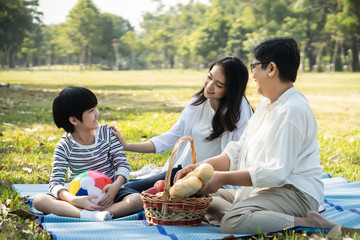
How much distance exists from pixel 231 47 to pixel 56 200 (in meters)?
63.9

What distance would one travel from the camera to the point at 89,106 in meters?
3.48

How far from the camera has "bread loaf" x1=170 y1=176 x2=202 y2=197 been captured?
2700 millimetres

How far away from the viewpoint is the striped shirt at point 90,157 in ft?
11.3

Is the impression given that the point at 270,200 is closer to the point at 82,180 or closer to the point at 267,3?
the point at 82,180

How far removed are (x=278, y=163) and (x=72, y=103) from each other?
1635 mm

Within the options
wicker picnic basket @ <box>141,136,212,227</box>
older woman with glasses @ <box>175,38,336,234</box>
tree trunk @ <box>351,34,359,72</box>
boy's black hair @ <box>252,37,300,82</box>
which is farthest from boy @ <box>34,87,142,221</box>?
tree trunk @ <box>351,34,359,72</box>

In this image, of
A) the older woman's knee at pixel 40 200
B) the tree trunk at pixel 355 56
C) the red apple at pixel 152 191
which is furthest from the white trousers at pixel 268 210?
the tree trunk at pixel 355 56

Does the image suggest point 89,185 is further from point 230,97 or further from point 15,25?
point 15,25

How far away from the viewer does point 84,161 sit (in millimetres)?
3547

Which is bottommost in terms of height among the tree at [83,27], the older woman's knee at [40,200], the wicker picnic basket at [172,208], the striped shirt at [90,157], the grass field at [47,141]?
the grass field at [47,141]

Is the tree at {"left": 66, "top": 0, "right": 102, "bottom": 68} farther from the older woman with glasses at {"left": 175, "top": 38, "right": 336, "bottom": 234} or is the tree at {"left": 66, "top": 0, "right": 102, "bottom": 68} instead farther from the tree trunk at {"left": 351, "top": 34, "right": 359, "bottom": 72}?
the older woman with glasses at {"left": 175, "top": 38, "right": 336, "bottom": 234}

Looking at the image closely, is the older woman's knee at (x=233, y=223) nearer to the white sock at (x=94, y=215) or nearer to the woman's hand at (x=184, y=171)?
the woman's hand at (x=184, y=171)

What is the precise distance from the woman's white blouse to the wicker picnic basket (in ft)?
1.22

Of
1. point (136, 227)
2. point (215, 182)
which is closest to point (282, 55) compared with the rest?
point (215, 182)
